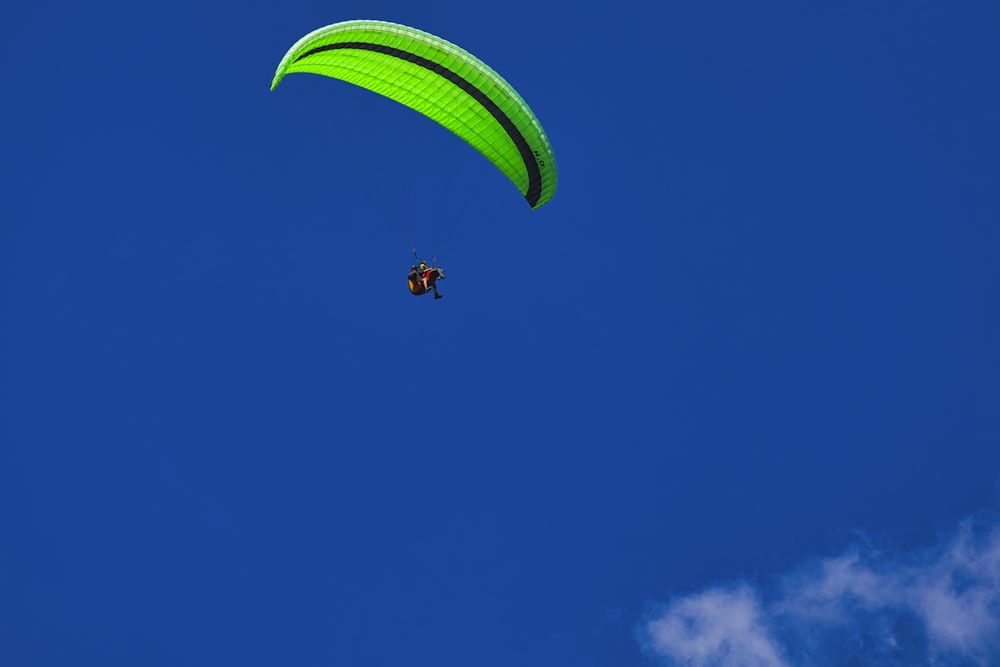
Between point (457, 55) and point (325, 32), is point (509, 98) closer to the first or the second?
point (457, 55)

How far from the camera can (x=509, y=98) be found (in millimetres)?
35438

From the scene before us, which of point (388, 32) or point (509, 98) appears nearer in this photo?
point (388, 32)

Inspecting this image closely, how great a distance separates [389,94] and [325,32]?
512cm

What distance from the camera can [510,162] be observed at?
3809 centimetres

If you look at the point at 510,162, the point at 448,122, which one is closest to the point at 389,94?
the point at 448,122

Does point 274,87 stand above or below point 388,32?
below

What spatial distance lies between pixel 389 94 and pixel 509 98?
4063 mm

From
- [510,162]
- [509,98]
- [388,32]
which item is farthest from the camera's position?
[510,162]

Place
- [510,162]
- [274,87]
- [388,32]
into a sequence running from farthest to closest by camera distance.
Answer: [510,162], [388,32], [274,87]

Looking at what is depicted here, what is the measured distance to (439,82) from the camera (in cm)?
3516

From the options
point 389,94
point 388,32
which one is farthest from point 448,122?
point 388,32

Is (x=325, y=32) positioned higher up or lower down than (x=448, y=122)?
lower down

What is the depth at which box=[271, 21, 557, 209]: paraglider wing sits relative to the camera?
32.4 metres

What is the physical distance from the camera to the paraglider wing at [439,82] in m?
32.4
